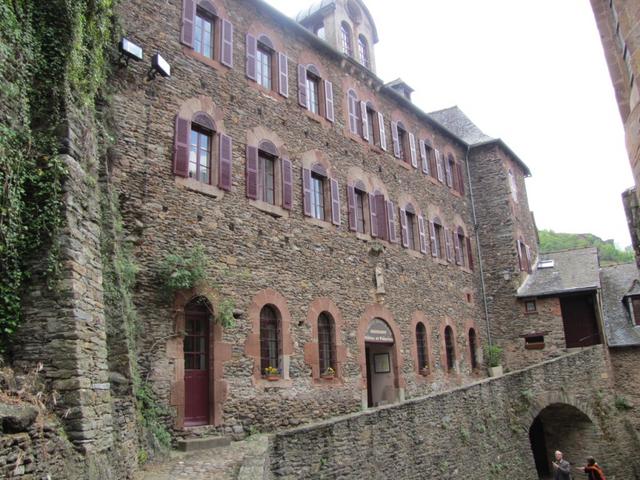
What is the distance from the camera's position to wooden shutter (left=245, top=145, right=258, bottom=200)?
12828mm

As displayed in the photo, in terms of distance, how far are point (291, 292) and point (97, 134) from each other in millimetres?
5624

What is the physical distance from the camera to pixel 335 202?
1559 cm

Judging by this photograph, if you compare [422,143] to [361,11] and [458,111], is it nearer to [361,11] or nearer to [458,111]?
[361,11]

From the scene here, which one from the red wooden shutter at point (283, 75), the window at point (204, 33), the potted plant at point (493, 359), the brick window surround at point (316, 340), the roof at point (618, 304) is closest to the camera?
the window at point (204, 33)

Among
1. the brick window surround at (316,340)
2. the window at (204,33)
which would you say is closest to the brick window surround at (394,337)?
the brick window surround at (316,340)

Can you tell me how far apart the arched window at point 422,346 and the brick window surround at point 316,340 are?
4284 millimetres

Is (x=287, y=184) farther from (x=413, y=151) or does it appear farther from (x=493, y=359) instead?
(x=493, y=359)

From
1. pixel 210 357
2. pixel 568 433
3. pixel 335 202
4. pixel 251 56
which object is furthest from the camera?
pixel 568 433

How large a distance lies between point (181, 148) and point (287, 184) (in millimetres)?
3125

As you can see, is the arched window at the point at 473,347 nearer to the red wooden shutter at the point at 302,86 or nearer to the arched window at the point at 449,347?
the arched window at the point at 449,347

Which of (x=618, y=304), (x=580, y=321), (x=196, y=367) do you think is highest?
(x=618, y=304)

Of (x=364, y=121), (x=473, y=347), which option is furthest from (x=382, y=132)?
(x=473, y=347)

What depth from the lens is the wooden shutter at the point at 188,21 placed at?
40.3 feet

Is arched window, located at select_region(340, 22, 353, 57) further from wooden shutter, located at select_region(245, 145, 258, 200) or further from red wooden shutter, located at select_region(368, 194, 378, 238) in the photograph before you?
wooden shutter, located at select_region(245, 145, 258, 200)
